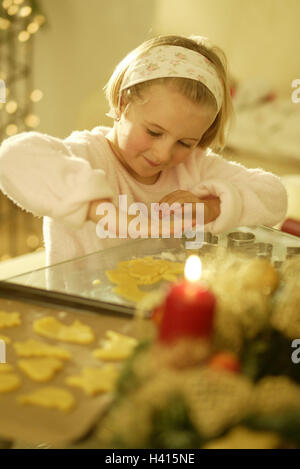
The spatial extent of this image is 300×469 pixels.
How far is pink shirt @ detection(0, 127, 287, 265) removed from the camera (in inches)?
32.9

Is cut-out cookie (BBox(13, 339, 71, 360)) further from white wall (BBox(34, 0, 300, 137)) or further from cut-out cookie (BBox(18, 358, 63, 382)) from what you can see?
white wall (BBox(34, 0, 300, 137))

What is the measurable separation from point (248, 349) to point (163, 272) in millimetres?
305

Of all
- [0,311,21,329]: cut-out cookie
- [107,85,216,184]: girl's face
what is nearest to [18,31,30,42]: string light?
[107,85,216,184]: girl's face

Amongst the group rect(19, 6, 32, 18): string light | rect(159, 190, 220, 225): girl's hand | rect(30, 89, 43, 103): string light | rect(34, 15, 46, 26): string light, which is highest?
rect(34, 15, 46, 26): string light

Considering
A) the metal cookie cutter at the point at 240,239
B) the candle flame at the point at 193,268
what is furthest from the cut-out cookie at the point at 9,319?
the metal cookie cutter at the point at 240,239

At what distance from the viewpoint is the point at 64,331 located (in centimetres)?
67

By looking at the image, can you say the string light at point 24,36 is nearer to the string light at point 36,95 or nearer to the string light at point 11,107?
the string light at point 11,107

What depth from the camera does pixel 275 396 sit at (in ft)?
1.64

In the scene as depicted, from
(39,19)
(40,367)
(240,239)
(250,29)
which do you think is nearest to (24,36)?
(39,19)

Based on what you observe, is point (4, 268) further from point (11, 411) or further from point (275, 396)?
point (275, 396)

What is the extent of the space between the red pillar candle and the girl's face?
525 mm

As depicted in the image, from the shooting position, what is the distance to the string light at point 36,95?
3.50m

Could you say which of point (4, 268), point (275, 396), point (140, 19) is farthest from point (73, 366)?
point (140, 19)

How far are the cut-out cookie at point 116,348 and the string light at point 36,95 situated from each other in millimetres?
3067
